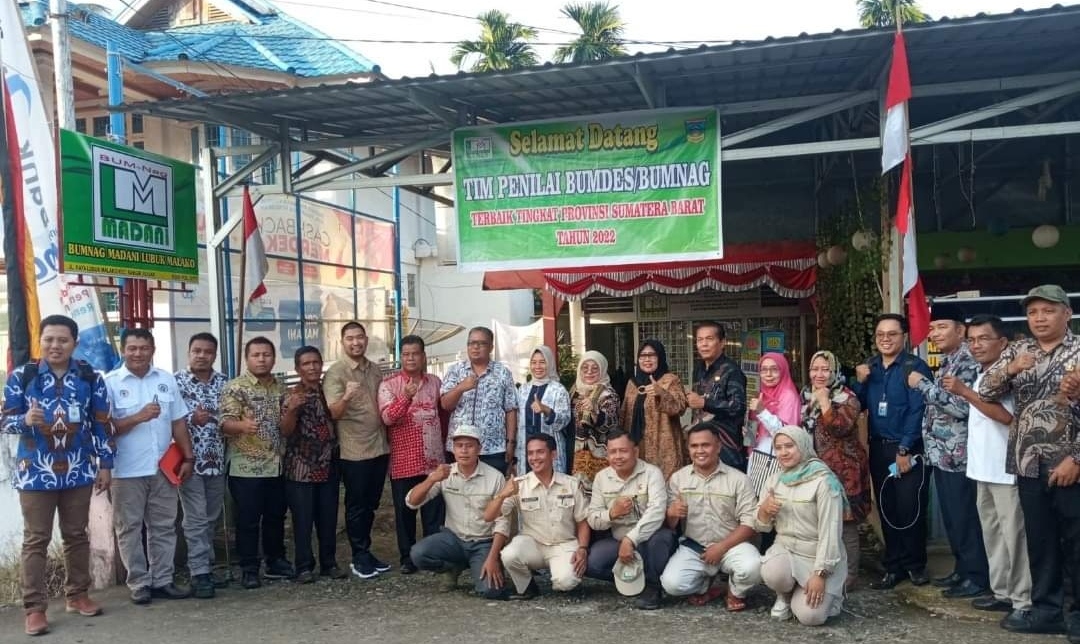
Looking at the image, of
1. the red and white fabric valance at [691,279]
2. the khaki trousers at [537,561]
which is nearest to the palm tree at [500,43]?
the red and white fabric valance at [691,279]

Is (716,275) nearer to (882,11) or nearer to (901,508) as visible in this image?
(901,508)

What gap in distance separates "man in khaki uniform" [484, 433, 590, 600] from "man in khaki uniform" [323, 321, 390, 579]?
3.26ft

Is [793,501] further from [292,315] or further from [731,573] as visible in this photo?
[292,315]

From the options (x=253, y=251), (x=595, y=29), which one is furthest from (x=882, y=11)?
(x=253, y=251)

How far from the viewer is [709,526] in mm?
4988

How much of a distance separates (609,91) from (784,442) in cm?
298

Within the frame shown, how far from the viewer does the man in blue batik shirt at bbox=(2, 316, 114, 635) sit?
478 centimetres

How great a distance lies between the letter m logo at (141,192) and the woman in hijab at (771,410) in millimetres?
4547

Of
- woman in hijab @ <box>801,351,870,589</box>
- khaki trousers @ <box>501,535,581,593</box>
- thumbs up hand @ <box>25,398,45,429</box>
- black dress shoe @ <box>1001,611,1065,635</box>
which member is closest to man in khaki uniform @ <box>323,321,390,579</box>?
khaki trousers @ <box>501,535,581,593</box>

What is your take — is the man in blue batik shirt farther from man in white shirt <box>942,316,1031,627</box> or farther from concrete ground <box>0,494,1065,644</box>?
man in white shirt <box>942,316,1031,627</box>

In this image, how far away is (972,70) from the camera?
631cm

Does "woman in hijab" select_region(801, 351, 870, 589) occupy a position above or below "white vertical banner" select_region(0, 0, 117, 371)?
below

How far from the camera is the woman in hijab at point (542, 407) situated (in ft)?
18.7

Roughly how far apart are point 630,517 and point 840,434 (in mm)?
1330
